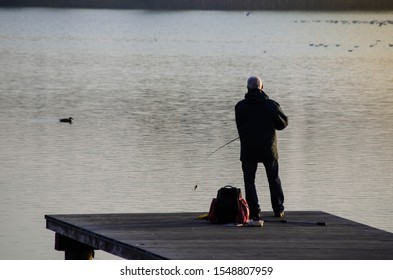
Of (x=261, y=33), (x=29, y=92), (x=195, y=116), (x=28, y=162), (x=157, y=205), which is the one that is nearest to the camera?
(x=157, y=205)

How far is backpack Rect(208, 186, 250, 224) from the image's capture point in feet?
43.3

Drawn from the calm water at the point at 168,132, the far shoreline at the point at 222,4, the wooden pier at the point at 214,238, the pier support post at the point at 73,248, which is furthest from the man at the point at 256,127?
the far shoreline at the point at 222,4

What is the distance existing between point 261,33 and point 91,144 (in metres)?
68.9

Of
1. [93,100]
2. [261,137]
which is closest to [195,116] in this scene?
[93,100]

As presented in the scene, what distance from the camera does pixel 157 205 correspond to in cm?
1858

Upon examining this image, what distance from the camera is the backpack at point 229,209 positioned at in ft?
43.3

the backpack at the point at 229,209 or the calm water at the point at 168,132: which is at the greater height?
the calm water at the point at 168,132

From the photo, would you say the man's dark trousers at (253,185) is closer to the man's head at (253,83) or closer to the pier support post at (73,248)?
Result: the man's head at (253,83)

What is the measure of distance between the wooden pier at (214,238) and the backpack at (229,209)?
0.38 feet

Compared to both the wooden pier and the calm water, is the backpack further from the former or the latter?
the calm water

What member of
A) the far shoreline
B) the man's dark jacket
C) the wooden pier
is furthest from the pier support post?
A: the far shoreline

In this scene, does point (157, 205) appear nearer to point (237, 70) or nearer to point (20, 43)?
point (237, 70)

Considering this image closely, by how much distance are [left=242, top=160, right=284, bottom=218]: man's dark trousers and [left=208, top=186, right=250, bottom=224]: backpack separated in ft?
0.82

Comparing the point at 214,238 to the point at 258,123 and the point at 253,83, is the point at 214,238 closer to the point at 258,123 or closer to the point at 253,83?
the point at 258,123
